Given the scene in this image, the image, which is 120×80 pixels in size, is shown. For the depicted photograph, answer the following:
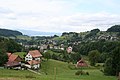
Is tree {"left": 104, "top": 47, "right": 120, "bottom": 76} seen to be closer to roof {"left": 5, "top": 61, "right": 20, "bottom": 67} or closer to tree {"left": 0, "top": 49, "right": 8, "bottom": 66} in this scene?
tree {"left": 0, "top": 49, "right": 8, "bottom": 66}

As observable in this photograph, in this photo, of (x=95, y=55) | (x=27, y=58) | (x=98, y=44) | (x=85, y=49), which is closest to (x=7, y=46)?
(x=27, y=58)

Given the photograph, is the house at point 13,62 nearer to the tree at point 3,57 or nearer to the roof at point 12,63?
the roof at point 12,63

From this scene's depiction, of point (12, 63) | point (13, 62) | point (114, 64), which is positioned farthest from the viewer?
point (13, 62)

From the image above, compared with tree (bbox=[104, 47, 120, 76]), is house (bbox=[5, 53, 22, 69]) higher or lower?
lower

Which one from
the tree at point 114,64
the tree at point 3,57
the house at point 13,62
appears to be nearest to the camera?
the tree at point 114,64

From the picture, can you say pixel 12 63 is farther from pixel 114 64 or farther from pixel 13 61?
pixel 114 64

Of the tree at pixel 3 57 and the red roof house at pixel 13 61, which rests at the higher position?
the tree at pixel 3 57

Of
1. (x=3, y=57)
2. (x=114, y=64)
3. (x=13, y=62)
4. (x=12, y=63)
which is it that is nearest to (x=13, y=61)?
(x=13, y=62)

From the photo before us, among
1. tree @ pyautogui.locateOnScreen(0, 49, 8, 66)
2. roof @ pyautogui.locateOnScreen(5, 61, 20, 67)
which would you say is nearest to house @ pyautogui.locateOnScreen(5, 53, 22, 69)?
roof @ pyautogui.locateOnScreen(5, 61, 20, 67)

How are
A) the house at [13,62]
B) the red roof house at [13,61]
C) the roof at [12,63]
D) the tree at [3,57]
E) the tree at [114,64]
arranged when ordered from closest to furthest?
the tree at [114,64]
the tree at [3,57]
the house at [13,62]
the roof at [12,63]
the red roof house at [13,61]

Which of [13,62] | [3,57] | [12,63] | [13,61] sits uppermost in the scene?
[3,57]

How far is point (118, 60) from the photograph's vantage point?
60438 mm

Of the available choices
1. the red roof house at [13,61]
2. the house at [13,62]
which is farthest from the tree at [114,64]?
the red roof house at [13,61]

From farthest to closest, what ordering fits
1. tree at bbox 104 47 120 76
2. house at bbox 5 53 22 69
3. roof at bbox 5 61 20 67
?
1. roof at bbox 5 61 20 67
2. house at bbox 5 53 22 69
3. tree at bbox 104 47 120 76
